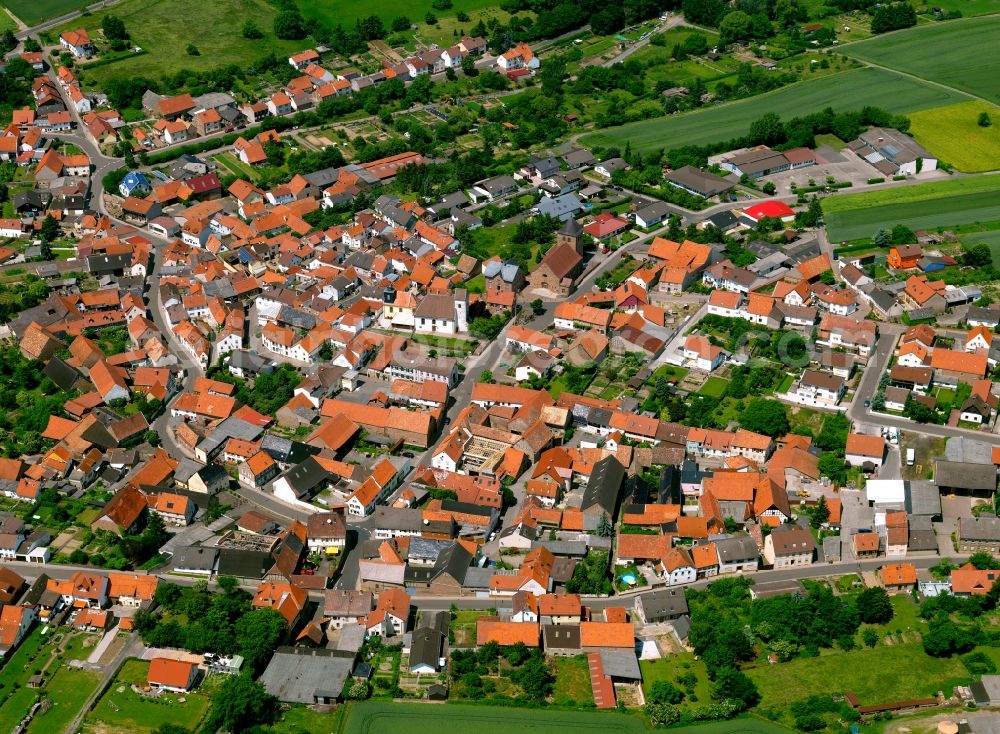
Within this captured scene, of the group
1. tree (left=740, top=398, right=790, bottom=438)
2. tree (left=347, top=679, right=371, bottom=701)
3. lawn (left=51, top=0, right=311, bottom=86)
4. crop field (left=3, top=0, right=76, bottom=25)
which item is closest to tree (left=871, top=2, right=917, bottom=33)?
lawn (left=51, top=0, right=311, bottom=86)

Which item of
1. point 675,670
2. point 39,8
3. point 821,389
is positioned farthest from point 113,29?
point 675,670

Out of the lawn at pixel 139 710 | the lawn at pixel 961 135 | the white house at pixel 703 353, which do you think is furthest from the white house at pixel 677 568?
the lawn at pixel 961 135

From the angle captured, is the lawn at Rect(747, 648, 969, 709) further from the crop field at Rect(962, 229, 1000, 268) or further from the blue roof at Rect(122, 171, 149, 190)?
the blue roof at Rect(122, 171, 149, 190)

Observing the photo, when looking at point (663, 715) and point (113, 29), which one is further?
point (113, 29)

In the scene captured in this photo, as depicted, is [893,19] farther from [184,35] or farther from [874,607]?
[874,607]

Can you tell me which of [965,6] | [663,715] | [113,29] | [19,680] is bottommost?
[965,6]

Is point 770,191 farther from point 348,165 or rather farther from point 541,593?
point 541,593

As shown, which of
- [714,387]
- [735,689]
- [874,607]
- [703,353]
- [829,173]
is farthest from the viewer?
[829,173]
